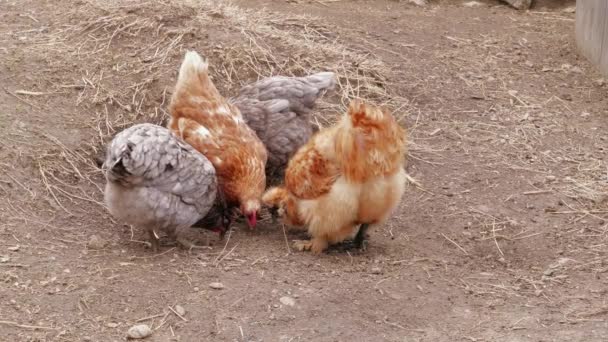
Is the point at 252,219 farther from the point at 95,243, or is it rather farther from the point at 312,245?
the point at 95,243

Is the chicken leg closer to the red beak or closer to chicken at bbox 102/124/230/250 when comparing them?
the red beak

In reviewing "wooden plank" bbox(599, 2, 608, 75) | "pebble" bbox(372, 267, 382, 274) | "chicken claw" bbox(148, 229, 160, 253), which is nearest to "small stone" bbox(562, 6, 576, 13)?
"wooden plank" bbox(599, 2, 608, 75)

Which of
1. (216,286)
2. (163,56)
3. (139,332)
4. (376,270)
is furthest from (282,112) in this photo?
(139,332)

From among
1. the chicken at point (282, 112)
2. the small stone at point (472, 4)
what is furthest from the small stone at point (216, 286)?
the small stone at point (472, 4)

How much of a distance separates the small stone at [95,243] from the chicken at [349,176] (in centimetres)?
119

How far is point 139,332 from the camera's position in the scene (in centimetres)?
438

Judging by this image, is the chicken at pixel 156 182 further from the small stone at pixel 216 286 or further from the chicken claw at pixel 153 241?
the small stone at pixel 216 286

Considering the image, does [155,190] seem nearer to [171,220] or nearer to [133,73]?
[171,220]

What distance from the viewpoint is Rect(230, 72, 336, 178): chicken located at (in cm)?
659

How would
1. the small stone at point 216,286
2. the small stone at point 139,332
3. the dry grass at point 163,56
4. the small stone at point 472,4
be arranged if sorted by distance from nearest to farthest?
1. the small stone at point 139,332
2. the small stone at point 216,286
3. the dry grass at point 163,56
4. the small stone at point 472,4

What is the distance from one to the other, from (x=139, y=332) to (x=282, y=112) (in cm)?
262

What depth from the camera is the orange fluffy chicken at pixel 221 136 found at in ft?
19.3

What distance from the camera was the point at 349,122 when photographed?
5219 millimetres

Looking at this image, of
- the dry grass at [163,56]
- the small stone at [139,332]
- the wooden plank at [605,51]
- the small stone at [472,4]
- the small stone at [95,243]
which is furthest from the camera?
the small stone at [472,4]
